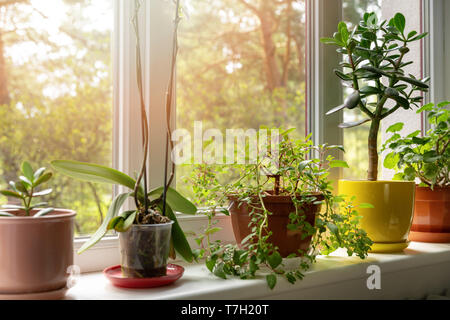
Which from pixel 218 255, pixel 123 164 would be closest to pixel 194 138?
pixel 123 164

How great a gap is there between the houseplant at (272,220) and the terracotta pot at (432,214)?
47cm

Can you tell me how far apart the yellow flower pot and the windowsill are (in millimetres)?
49

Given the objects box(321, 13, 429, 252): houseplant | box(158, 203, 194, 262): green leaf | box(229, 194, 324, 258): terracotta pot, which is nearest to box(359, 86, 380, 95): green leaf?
box(321, 13, 429, 252): houseplant

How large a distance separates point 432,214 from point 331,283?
2.08ft

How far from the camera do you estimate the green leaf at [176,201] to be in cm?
104

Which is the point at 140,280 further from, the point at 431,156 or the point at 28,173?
the point at 431,156

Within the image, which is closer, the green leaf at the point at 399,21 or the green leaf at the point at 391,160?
the green leaf at the point at 399,21

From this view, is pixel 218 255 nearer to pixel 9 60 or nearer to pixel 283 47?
pixel 9 60

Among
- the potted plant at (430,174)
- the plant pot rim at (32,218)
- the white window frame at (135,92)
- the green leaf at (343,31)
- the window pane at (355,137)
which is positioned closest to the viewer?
the plant pot rim at (32,218)

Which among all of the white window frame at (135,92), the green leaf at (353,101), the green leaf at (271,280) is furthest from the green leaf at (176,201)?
the green leaf at (353,101)

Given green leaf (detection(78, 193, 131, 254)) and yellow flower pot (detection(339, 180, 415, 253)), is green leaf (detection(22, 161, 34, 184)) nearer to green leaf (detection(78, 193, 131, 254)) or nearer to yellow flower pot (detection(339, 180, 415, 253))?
green leaf (detection(78, 193, 131, 254))

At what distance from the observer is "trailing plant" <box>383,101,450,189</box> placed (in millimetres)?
1460

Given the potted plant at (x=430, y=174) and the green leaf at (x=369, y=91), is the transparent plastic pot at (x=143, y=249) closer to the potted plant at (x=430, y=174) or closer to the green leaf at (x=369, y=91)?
the green leaf at (x=369, y=91)
